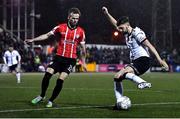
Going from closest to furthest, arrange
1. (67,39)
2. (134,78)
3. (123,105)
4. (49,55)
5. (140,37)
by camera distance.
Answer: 1. (134,78)
2. (140,37)
3. (123,105)
4. (67,39)
5. (49,55)

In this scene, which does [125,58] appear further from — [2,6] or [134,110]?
[134,110]

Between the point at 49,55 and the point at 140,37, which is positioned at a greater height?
the point at 49,55

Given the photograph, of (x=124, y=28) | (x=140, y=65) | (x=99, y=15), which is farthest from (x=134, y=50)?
(x=99, y=15)

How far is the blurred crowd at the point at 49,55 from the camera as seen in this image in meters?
53.5

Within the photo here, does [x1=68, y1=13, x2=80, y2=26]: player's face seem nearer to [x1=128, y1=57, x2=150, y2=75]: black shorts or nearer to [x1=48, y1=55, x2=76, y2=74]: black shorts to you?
[x1=48, y1=55, x2=76, y2=74]: black shorts

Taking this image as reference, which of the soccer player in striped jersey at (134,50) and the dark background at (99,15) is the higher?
the dark background at (99,15)

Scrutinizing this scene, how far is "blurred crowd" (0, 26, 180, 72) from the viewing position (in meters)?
53.5

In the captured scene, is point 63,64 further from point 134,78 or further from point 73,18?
point 134,78

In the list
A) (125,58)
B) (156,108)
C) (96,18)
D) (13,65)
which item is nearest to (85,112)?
(156,108)

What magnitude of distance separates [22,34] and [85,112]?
5848 cm

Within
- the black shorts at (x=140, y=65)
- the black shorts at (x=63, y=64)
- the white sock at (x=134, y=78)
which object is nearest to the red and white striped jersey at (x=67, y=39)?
the black shorts at (x=63, y=64)

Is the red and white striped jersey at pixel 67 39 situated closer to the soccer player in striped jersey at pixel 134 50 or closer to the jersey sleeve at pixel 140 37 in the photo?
the soccer player in striped jersey at pixel 134 50

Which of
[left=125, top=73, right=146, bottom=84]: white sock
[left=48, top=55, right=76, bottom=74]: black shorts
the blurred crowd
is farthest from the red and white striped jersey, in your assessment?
the blurred crowd

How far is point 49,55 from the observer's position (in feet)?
185
